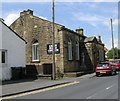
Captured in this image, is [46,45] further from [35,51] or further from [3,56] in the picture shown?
[3,56]

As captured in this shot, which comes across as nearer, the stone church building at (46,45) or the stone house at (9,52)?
the stone house at (9,52)

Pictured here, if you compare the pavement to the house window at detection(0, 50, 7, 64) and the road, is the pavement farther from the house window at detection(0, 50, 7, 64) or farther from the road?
the house window at detection(0, 50, 7, 64)

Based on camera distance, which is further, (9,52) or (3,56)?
(9,52)

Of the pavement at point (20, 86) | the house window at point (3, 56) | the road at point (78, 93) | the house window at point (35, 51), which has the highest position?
the house window at point (35, 51)

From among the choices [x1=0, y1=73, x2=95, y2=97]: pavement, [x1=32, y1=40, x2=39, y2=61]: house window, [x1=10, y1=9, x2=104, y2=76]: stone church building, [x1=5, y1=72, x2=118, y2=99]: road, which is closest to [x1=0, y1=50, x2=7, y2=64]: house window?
[x1=0, y1=73, x2=95, y2=97]: pavement

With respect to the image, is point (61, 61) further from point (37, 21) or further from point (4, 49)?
point (4, 49)

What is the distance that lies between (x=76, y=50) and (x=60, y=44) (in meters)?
5.11

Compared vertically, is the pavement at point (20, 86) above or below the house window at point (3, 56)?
below

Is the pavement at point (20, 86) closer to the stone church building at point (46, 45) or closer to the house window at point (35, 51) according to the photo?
the stone church building at point (46, 45)

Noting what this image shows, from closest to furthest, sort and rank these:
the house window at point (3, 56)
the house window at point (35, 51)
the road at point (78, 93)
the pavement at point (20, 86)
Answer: the road at point (78, 93) → the pavement at point (20, 86) → the house window at point (3, 56) → the house window at point (35, 51)

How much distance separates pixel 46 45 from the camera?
35125 millimetres

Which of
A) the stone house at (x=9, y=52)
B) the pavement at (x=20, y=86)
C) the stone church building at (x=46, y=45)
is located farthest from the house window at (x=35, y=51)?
the pavement at (x=20, y=86)

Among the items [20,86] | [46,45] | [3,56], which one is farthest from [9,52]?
[46,45]

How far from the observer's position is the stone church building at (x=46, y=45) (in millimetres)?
33562
